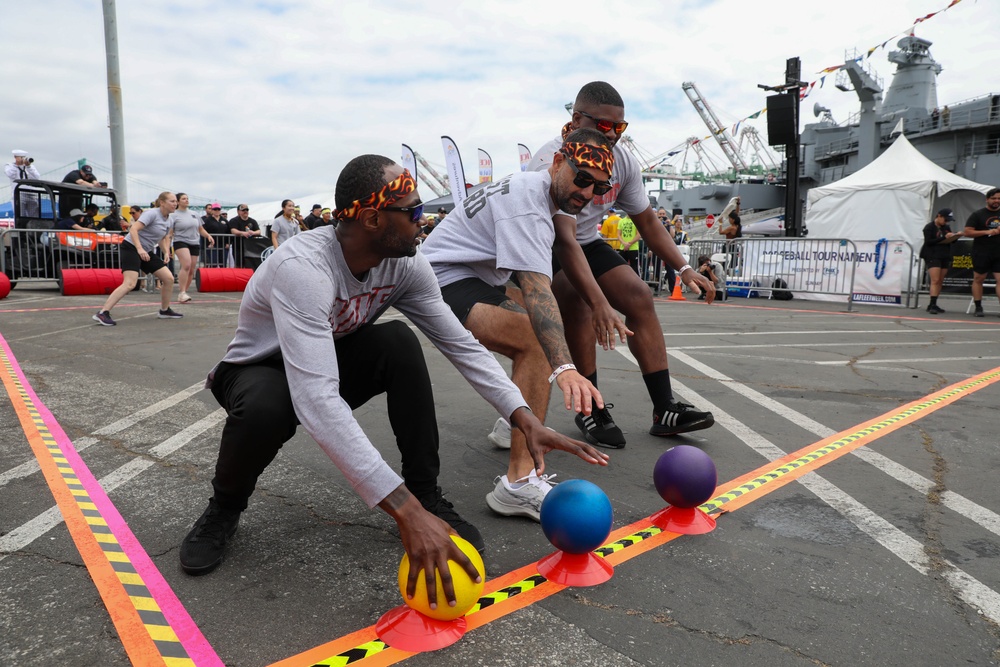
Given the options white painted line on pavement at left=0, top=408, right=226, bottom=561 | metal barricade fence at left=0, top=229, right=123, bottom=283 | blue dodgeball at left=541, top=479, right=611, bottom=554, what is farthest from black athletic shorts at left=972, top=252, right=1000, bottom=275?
metal barricade fence at left=0, top=229, right=123, bottom=283

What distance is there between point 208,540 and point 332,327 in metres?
0.85

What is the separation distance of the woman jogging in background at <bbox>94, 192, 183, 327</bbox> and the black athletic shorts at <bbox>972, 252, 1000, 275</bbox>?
12.1 metres

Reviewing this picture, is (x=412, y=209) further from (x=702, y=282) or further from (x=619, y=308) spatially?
(x=702, y=282)

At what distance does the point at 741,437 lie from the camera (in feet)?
12.9

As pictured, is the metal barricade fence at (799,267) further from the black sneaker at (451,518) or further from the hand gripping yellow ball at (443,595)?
the hand gripping yellow ball at (443,595)

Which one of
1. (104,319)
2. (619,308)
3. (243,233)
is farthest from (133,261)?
(619,308)

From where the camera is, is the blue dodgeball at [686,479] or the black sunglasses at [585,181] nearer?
the blue dodgeball at [686,479]

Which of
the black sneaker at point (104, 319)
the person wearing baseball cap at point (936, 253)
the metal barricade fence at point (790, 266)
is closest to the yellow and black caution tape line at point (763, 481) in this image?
the person wearing baseball cap at point (936, 253)

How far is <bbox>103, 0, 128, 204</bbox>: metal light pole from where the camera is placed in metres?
15.5

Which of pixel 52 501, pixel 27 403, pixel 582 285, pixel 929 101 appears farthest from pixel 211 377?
pixel 929 101

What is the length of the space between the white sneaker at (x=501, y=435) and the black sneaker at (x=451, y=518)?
112cm

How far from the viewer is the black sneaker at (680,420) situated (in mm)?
3744

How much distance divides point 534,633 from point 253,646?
2.56 feet

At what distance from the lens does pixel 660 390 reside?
3.90 metres
